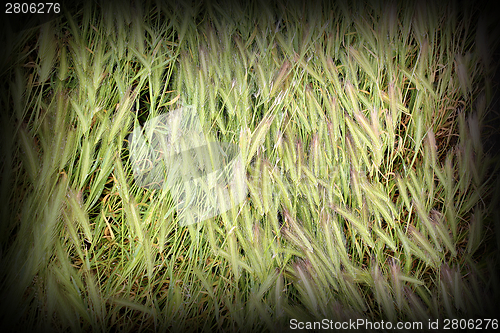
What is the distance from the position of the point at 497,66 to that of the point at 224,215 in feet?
2.48

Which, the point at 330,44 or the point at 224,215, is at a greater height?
the point at 330,44

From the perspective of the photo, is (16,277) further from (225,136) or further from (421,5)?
(421,5)

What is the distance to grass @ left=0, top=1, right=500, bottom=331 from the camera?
2.08ft

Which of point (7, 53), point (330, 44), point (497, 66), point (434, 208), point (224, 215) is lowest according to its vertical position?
point (434, 208)

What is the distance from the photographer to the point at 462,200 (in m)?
0.71

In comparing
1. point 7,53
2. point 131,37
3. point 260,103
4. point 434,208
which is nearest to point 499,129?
point 434,208

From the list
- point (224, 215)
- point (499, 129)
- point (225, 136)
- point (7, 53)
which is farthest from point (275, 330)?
point (7, 53)

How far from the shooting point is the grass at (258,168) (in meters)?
0.63

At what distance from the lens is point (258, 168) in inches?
26.3

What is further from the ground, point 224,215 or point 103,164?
point 103,164

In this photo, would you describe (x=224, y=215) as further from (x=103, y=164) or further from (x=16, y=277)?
(x=16, y=277)

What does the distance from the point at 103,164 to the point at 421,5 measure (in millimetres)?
826

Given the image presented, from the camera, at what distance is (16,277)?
2.04 ft

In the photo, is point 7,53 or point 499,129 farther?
point 499,129
